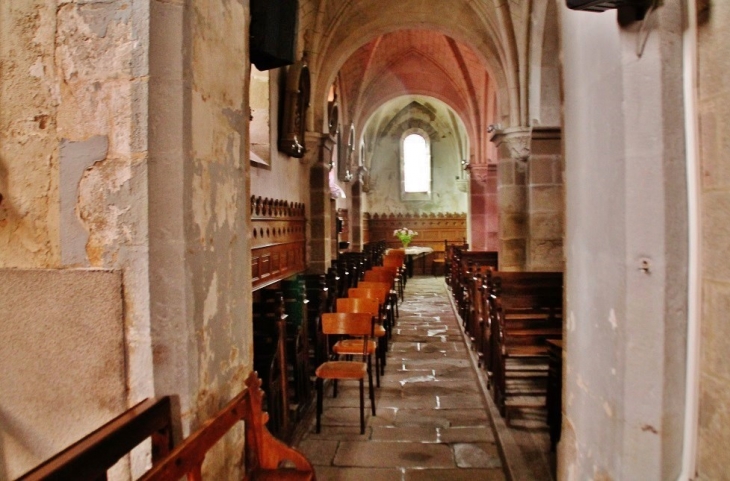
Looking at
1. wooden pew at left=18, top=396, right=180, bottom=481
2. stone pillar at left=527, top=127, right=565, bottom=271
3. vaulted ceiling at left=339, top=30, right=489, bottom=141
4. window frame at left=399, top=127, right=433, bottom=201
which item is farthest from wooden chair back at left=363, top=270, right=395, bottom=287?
window frame at left=399, top=127, right=433, bottom=201

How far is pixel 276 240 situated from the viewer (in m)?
7.49

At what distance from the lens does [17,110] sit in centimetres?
210

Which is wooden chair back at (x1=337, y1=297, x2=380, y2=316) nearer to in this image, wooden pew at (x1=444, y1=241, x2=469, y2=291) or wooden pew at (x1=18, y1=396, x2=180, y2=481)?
wooden pew at (x1=18, y1=396, x2=180, y2=481)

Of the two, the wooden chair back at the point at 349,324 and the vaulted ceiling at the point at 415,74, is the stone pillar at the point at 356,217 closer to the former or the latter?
the vaulted ceiling at the point at 415,74

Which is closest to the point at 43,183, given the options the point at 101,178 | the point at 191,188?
the point at 101,178

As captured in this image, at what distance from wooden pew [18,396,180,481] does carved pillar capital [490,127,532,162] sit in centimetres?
770

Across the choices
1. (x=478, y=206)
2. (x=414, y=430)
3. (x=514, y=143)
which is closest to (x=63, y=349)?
(x=414, y=430)

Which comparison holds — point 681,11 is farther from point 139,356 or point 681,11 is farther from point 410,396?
point 410,396

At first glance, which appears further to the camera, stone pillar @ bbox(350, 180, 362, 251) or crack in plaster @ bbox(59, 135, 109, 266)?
stone pillar @ bbox(350, 180, 362, 251)

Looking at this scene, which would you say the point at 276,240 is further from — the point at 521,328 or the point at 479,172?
the point at 479,172

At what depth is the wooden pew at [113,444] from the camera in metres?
1.43

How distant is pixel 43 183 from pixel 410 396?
3593 millimetres

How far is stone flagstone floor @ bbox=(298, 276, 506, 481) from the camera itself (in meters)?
3.38

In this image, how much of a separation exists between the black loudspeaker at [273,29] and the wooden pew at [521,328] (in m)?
2.54
